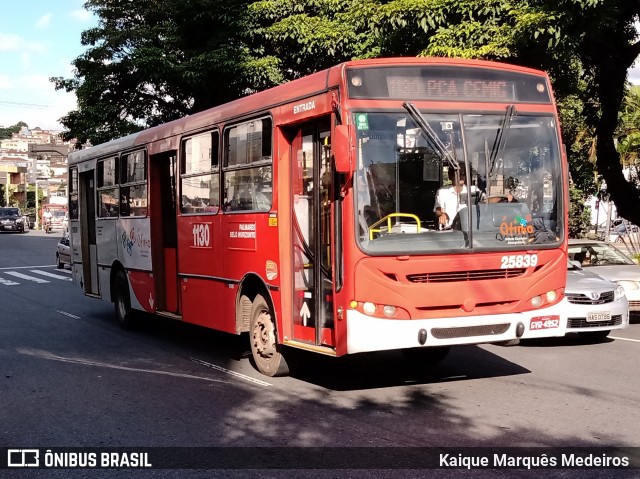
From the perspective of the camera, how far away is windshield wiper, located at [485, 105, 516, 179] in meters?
7.83

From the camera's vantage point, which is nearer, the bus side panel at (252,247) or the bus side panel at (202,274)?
the bus side panel at (252,247)

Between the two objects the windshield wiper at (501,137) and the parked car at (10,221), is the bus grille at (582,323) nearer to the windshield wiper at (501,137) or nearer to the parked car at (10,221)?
the windshield wiper at (501,137)

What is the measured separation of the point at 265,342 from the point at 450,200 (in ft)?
9.31

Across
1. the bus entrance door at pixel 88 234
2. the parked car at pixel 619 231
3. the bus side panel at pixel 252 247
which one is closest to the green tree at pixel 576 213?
the parked car at pixel 619 231

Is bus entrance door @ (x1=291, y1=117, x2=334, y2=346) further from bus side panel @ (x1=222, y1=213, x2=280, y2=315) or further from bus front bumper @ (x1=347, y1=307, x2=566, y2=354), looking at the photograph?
bus front bumper @ (x1=347, y1=307, x2=566, y2=354)

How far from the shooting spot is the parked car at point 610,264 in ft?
44.1

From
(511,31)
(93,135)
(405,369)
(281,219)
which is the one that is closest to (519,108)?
(281,219)

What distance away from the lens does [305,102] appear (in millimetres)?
8203

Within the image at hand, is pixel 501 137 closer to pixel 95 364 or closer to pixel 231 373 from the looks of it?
pixel 231 373

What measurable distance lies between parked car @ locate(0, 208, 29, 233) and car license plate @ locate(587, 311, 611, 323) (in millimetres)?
60516

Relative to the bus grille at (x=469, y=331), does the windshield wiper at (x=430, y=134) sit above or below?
above

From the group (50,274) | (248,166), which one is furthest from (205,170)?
(50,274)

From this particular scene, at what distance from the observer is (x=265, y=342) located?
9.18 metres

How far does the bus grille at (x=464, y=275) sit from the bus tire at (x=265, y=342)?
2.08 metres
